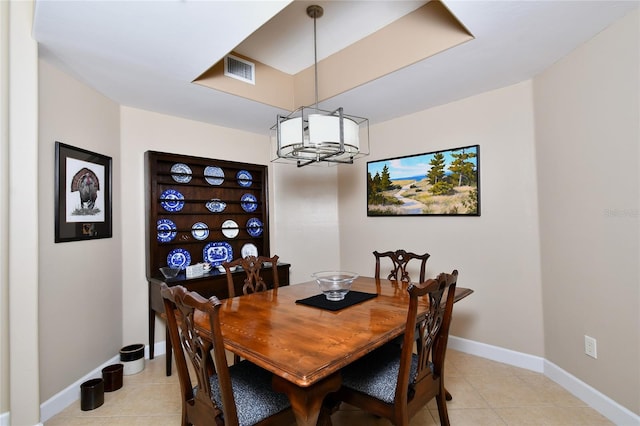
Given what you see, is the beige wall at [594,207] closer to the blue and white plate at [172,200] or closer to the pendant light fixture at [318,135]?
the pendant light fixture at [318,135]

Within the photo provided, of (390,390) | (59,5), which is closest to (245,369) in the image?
(390,390)

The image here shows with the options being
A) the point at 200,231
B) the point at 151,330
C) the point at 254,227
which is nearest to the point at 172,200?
the point at 200,231

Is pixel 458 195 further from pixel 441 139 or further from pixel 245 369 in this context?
pixel 245 369

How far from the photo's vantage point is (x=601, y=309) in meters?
1.99

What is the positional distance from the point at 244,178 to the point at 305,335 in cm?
255

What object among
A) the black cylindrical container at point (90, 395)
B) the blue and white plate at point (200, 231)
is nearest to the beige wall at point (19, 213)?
the black cylindrical container at point (90, 395)

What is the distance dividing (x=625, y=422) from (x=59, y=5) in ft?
12.3

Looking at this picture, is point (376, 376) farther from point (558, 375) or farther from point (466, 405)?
point (558, 375)

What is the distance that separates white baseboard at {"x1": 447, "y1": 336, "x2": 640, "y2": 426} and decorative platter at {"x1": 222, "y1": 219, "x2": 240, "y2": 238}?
247 centimetres

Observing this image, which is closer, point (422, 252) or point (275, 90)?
point (275, 90)

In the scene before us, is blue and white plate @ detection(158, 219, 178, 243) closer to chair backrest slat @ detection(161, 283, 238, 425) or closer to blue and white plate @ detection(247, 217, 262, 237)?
blue and white plate @ detection(247, 217, 262, 237)

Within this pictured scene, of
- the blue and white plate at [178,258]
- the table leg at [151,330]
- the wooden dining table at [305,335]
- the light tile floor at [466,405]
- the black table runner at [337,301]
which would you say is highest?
the blue and white plate at [178,258]

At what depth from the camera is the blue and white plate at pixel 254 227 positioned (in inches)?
145

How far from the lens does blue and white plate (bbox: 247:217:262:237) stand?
12.1 feet
